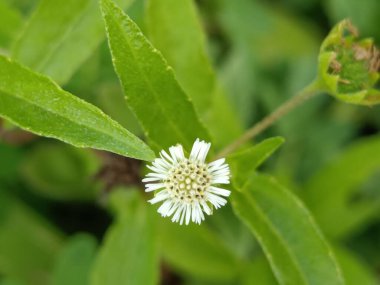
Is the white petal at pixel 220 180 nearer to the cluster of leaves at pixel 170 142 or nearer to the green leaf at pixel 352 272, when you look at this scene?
the cluster of leaves at pixel 170 142

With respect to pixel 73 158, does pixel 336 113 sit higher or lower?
higher

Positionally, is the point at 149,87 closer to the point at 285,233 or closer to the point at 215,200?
the point at 215,200

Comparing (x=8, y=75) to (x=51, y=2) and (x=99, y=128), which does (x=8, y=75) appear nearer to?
(x=99, y=128)

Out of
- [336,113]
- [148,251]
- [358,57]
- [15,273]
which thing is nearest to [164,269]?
[15,273]

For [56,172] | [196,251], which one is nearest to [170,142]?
[196,251]

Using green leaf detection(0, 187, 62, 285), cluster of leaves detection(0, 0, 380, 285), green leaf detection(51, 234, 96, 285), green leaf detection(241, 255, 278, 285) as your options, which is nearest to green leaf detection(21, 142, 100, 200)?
cluster of leaves detection(0, 0, 380, 285)

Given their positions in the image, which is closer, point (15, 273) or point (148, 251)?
point (148, 251)

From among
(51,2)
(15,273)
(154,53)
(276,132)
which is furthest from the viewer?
(276,132)
